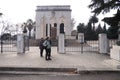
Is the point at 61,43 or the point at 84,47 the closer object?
the point at 61,43

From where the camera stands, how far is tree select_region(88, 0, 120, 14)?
51.9 feet

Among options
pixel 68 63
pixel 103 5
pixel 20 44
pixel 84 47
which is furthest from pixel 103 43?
pixel 103 5

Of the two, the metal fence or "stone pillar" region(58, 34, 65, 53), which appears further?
the metal fence

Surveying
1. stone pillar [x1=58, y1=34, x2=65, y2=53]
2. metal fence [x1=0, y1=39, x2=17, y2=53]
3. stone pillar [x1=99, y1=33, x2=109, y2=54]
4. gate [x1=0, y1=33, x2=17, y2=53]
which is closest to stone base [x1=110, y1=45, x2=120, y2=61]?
stone pillar [x1=99, y1=33, x2=109, y2=54]

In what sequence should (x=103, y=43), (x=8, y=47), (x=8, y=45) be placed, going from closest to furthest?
(x=103, y=43) → (x=8, y=47) → (x=8, y=45)

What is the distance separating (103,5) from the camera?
16.1m

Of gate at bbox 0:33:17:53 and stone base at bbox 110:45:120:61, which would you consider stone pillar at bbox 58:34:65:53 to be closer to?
gate at bbox 0:33:17:53

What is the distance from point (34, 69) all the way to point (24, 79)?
2.81 metres

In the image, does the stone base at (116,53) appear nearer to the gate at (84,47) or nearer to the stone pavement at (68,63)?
the stone pavement at (68,63)

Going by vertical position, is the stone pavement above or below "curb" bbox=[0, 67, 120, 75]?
above

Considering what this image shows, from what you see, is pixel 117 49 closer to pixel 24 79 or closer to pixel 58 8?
pixel 24 79

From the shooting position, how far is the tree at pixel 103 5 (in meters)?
15.8

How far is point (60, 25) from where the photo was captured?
185ft

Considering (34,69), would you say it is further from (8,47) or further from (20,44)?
(8,47)
